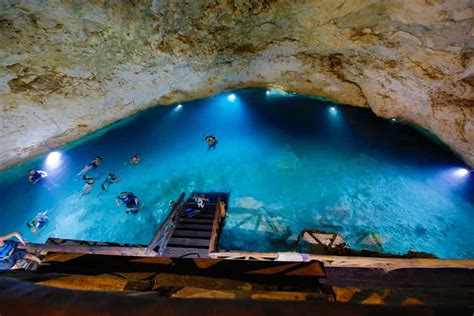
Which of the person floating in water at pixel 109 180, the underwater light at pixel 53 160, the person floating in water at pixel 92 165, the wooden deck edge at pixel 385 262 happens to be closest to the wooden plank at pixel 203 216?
the wooden deck edge at pixel 385 262

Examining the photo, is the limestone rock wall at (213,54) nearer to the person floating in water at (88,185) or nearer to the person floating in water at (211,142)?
the person floating in water at (88,185)

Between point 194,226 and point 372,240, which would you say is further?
point 372,240

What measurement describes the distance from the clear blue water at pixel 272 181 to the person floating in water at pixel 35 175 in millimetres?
315

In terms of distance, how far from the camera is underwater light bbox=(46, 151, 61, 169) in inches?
533

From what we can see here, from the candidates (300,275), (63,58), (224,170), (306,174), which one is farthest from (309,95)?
(300,275)

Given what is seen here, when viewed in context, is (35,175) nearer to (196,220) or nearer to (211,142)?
(211,142)

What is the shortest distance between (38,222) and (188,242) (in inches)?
336

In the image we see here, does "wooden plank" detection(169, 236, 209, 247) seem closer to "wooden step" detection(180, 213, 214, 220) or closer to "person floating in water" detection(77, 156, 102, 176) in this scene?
"wooden step" detection(180, 213, 214, 220)

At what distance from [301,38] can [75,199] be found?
16.0 m

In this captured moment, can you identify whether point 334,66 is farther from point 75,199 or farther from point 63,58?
point 75,199

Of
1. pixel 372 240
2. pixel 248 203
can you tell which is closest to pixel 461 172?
pixel 372 240

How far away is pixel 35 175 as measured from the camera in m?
12.4

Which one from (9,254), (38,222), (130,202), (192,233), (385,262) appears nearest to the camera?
(385,262)

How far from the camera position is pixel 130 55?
39.2 feet
